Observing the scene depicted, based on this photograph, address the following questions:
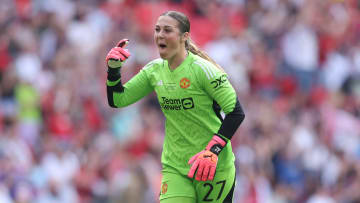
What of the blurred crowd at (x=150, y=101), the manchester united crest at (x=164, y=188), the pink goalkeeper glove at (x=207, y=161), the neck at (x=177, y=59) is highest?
the blurred crowd at (x=150, y=101)

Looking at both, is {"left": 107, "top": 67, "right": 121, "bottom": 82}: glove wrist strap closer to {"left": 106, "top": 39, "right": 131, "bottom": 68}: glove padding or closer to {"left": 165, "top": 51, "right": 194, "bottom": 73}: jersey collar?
{"left": 106, "top": 39, "right": 131, "bottom": 68}: glove padding

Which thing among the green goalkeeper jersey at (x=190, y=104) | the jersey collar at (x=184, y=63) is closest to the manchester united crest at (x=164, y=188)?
the green goalkeeper jersey at (x=190, y=104)

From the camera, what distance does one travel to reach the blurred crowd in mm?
11961

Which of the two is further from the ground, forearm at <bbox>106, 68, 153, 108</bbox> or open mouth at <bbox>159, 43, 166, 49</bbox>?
open mouth at <bbox>159, 43, 166, 49</bbox>

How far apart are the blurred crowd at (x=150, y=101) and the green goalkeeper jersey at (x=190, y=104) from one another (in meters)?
3.51

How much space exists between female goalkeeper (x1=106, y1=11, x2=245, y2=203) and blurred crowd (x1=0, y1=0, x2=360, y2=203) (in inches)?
138

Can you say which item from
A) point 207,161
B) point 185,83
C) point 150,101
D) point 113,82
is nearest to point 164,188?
point 207,161

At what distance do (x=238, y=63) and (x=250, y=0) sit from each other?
2516 millimetres

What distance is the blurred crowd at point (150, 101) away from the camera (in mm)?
11961

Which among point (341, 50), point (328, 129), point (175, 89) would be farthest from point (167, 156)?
point (341, 50)

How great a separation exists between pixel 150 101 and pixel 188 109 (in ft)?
21.0

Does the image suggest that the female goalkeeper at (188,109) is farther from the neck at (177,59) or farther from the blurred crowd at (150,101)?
the blurred crowd at (150,101)

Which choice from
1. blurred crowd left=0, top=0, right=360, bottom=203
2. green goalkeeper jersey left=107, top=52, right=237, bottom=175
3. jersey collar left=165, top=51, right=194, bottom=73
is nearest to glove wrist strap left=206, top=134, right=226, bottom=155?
green goalkeeper jersey left=107, top=52, right=237, bottom=175

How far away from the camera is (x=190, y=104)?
7.09m
